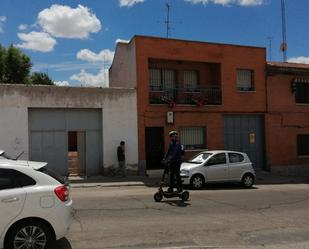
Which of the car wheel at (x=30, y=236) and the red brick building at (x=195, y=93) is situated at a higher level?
the red brick building at (x=195, y=93)

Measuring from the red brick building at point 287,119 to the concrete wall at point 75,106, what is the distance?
8.27 meters

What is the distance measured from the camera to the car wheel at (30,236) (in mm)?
7141

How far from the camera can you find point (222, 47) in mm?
26000

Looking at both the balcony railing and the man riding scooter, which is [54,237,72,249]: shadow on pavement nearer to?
the man riding scooter

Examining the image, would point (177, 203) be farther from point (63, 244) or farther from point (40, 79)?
point (40, 79)

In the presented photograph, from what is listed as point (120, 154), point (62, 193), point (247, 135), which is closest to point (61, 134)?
point (120, 154)

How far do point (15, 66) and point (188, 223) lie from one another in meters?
31.5

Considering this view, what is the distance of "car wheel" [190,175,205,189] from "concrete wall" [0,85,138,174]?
18.0 ft

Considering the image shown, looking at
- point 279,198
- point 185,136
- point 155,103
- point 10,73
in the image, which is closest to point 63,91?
point 155,103

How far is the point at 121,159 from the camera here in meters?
22.6

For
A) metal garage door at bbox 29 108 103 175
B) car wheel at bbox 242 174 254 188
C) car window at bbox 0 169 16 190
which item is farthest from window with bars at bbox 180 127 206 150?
car window at bbox 0 169 16 190

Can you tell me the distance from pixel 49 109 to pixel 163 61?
6.83 metres

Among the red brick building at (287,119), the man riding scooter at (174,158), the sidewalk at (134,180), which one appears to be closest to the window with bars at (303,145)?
the red brick building at (287,119)

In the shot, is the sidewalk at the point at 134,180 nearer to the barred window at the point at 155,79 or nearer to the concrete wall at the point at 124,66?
the barred window at the point at 155,79
